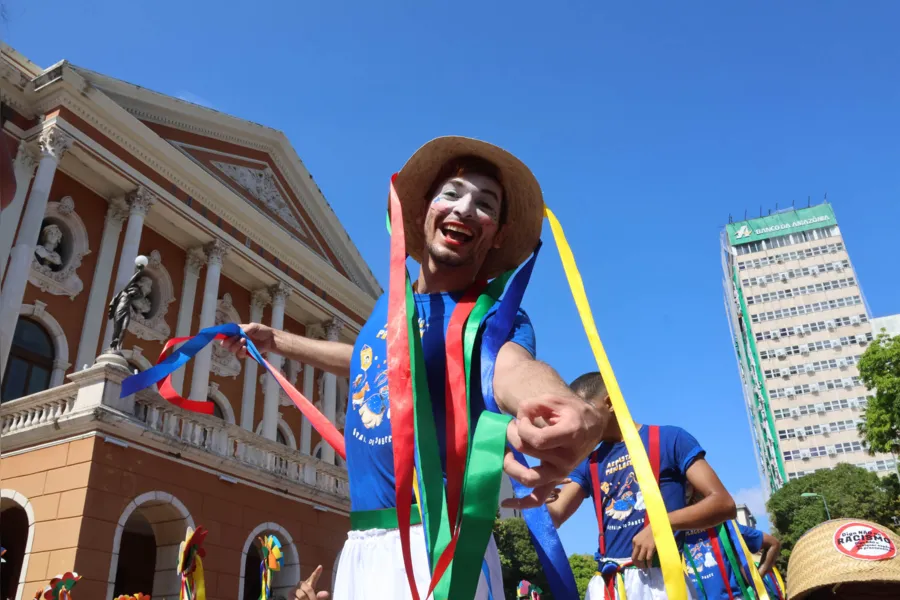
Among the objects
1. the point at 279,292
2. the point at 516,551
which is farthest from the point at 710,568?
the point at 516,551

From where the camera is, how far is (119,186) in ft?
54.6

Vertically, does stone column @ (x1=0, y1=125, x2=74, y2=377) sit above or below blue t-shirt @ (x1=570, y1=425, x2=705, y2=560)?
above

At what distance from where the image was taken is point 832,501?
1419 inches

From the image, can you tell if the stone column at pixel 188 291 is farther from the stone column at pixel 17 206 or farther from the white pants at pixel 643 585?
the white pants at pixel 643 585

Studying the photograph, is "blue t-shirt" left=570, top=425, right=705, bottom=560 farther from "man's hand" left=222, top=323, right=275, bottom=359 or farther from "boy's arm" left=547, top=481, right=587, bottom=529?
"man's hand" left=222, top=323, right=275, bottom=359

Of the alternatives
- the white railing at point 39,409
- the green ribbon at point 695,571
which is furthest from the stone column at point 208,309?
the green ribbon at point 695,571

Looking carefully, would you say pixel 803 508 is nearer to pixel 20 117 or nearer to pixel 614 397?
pixel 20 117

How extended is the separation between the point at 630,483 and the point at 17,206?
46.7 feet

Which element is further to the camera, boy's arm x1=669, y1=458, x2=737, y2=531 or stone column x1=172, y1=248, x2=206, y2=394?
stone column x1=172, y1=248, x2=206, y2=394

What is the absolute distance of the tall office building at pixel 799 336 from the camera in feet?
196

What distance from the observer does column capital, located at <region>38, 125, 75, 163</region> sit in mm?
14734

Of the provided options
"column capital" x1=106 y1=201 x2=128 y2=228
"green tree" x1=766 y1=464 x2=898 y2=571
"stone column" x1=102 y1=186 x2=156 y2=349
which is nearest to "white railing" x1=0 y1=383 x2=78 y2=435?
"stone column" x1=102 y1=186 x2=156 y2=349

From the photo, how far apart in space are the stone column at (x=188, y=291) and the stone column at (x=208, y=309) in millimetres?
255

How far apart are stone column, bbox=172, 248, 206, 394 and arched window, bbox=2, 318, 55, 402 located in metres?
3.14
